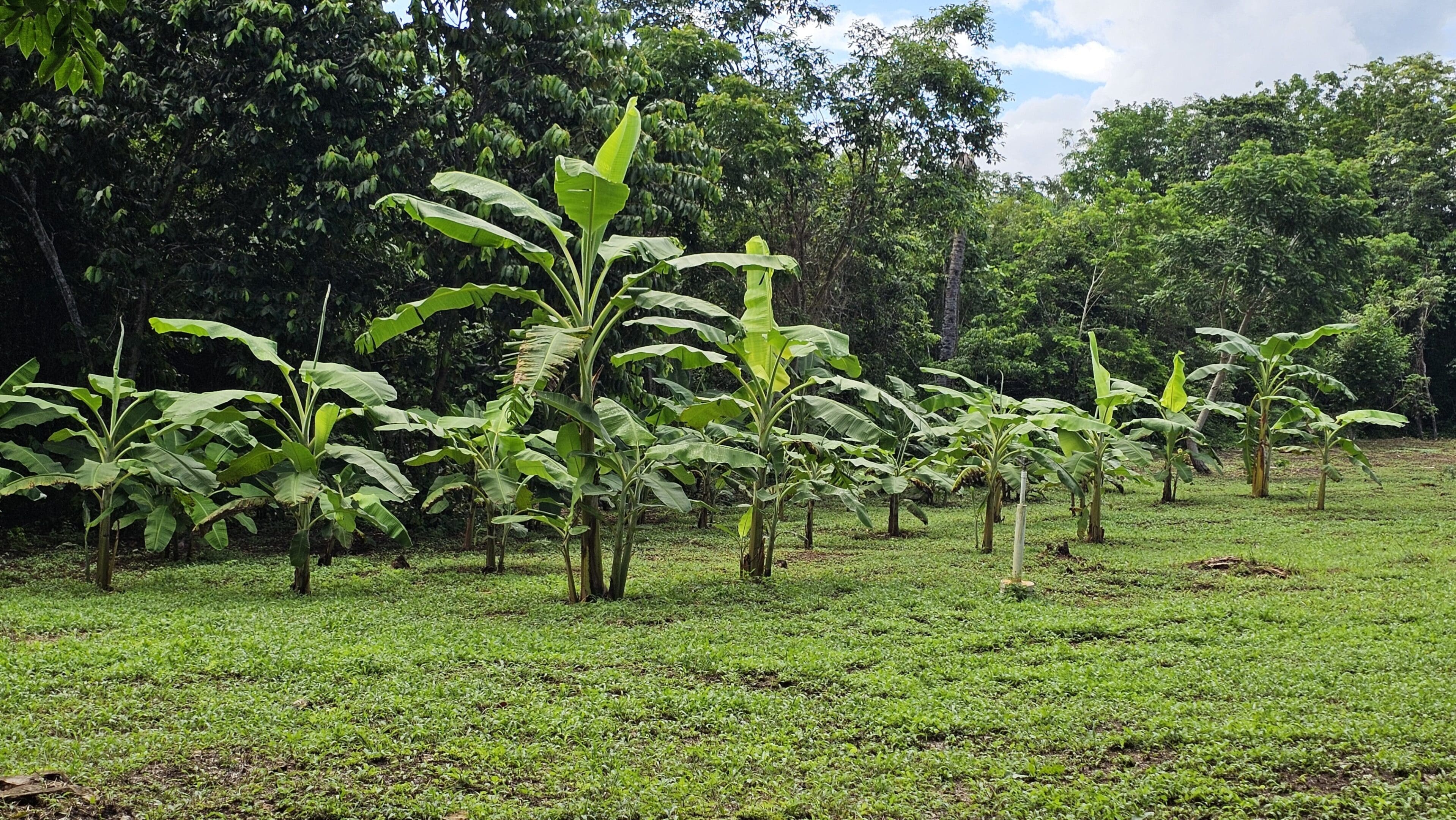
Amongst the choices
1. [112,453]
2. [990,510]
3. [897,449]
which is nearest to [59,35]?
[112,453]

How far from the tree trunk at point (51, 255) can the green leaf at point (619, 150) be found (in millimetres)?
6222

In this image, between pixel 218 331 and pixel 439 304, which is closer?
pixel 439 304

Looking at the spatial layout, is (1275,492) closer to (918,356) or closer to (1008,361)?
(918,356)

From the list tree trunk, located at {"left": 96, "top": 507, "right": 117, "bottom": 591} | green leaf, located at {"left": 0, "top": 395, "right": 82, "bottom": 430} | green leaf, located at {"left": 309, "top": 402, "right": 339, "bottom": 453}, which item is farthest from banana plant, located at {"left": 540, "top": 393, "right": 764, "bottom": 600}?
green leaf, located at {"left": 0, "top": 395, "right": 82, "bottom": 430}

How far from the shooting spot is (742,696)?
13.2 ft

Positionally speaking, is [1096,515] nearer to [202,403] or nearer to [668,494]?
[668,494]

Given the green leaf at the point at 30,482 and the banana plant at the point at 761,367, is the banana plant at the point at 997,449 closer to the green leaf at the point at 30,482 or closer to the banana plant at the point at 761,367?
the banana plant at the point at 761,367

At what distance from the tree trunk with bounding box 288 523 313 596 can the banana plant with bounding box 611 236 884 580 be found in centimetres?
220

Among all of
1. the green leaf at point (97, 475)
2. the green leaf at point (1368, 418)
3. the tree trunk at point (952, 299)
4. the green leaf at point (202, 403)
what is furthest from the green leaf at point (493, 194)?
the tree trunk at point (952, 299)

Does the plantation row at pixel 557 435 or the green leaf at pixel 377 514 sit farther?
the green leaf at pixel 377 514

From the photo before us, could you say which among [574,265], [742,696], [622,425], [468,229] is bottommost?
[742,696]

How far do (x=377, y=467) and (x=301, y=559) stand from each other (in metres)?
0.72

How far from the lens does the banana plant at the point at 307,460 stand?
594cm

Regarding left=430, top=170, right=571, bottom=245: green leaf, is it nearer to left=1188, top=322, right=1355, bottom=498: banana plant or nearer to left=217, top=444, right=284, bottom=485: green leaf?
left=217, top=444, right=284, bottom=485: green leaf
